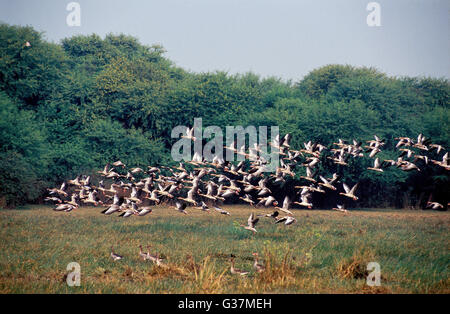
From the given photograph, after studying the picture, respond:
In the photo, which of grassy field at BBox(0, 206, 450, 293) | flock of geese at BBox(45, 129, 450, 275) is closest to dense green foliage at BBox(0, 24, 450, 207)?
flock of geese at BBox(45, 129, 450, 275)

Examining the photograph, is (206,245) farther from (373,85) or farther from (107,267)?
(373,85)

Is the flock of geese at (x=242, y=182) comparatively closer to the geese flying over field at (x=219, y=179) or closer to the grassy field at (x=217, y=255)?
the geese flying over field at (x=219, y=179)

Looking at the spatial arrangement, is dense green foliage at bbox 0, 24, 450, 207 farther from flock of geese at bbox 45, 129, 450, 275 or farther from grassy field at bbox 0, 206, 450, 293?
grassy field at bbox 0, 206, 450, 293

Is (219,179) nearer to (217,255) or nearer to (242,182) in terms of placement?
(242,182)

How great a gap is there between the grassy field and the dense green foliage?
48.8 ft

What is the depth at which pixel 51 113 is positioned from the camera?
4847 cm

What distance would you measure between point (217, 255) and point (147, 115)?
33.6 metres

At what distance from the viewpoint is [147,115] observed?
48.9 meters

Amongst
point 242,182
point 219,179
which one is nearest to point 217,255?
point 242,182

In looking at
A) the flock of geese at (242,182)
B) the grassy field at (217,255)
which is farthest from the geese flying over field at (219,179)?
the grassy field at (217,255)

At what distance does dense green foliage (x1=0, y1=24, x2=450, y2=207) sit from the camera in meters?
42.5

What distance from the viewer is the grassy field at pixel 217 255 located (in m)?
12.7
